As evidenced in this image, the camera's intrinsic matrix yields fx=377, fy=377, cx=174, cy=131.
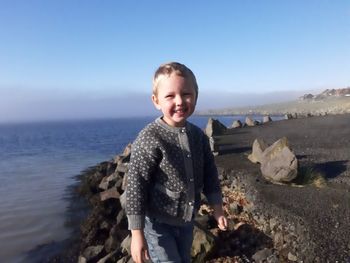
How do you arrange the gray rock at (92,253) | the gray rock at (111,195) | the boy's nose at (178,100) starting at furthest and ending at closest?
the gray rock at (111,195) < the gray rock at (92,253) < the boy's nose at (178,100)

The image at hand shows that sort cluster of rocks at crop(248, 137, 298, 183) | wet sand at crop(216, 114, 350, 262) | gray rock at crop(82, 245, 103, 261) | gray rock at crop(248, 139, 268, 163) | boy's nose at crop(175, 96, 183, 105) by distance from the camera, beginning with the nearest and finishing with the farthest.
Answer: boy's nose at crop(175, 96, 183, 105)
wet sand at crop(216, 114, 350, 262)
gray rock at crop(82, 245, 103, 261)
cluster of rocks at crop(248, 137, 298, 183)
gray rock at crop(248, 139, 268, 163)

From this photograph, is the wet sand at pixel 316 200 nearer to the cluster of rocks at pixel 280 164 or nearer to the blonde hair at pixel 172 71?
the cluster of rocks at pixel 280 164

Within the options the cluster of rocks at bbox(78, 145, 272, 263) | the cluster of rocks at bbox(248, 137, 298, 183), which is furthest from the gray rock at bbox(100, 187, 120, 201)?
the cluster of rocks at bbox(248, 137, 298, 183)

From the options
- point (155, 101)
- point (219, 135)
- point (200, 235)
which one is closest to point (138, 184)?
point (155, 101)

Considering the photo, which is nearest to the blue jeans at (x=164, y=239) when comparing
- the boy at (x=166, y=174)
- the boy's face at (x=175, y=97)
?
the boy at (x=166, y=174)

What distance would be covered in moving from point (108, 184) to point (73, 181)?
6.61 meters

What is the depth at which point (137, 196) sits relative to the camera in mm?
3115

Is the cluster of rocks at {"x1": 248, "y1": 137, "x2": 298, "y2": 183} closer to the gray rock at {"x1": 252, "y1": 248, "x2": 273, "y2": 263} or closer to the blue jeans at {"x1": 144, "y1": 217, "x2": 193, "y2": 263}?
the gray rock at {"x1": 252, "y1": 248, "x2": 273, "y2": 263}

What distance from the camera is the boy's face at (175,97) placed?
10.3 feet

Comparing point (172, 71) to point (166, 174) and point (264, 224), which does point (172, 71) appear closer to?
point (166, 174)

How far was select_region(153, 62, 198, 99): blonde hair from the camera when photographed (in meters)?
3.16

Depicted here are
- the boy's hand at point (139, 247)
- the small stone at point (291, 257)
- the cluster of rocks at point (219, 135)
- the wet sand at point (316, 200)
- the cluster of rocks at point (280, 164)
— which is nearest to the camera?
the boy's hand at point (139, 247)

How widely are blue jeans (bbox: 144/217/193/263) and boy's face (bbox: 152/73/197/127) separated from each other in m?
0.94

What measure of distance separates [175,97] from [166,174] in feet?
2.16
